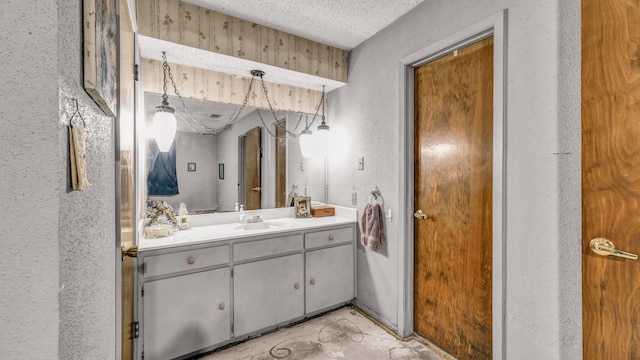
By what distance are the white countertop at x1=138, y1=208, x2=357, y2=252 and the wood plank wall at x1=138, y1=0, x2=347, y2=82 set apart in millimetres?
1375

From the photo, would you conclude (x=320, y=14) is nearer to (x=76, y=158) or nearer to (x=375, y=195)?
(x=375, y=195)

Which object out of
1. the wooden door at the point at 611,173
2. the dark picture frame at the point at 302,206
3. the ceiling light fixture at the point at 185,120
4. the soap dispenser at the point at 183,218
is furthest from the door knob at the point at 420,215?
the soap dispenser at the point at 183,218

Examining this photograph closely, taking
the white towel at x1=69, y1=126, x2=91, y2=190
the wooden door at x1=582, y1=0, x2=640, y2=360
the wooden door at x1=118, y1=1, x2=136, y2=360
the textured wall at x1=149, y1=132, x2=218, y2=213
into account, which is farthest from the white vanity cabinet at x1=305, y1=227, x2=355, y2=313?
the white towel at x1=69, y1=126, x2=91, y2=190

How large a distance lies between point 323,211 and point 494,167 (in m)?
1.66

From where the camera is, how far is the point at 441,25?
1836 mm

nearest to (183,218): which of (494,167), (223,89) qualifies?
(223,89)

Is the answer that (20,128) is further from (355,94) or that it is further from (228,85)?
(355,94)

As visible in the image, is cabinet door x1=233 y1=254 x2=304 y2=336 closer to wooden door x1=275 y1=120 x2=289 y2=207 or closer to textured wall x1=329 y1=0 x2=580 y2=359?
wooden door x1=275 y1=120 x2=289 y2=207

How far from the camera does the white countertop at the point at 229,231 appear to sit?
181 centimetres

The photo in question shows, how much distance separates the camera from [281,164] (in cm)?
283

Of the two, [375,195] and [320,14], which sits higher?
[320,14]

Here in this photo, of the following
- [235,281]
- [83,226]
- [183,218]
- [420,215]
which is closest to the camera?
[83,226]

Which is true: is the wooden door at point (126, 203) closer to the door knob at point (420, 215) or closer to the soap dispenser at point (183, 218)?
the soap dispenser at point (183, 218)

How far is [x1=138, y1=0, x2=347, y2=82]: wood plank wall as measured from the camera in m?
1.85
